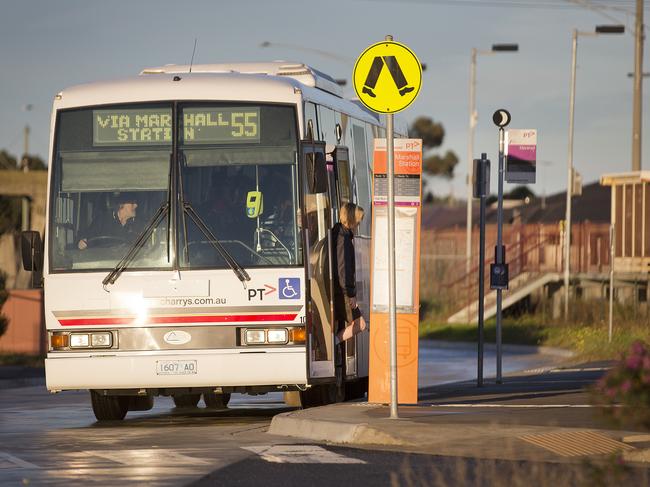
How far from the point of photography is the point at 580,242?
5300 centimetres

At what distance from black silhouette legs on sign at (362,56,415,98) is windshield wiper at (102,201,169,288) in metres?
2.76

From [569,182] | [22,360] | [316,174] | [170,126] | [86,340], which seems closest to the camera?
[316,174]

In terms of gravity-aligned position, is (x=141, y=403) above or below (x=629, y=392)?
below

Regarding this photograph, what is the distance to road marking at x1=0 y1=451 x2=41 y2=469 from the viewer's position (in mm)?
12883

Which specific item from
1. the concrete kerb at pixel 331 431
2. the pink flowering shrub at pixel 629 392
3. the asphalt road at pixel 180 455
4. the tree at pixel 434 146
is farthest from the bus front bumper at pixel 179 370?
the tree at pixel 434 146

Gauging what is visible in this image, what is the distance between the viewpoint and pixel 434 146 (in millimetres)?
142375

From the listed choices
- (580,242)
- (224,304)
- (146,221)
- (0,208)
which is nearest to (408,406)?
(224,304)

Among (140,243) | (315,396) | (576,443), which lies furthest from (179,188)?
(576,443)

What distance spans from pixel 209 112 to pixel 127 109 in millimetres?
843

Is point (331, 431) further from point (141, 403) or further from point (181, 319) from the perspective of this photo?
point (141, 403)

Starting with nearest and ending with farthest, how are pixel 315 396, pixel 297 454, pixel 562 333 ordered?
pixel 297 454, pixel 315 396, pixel 562 333

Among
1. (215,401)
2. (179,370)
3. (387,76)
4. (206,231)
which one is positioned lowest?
(215,401)

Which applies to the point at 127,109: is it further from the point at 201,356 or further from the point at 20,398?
the point at 20,398

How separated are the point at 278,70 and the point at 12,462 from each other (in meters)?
7.16
